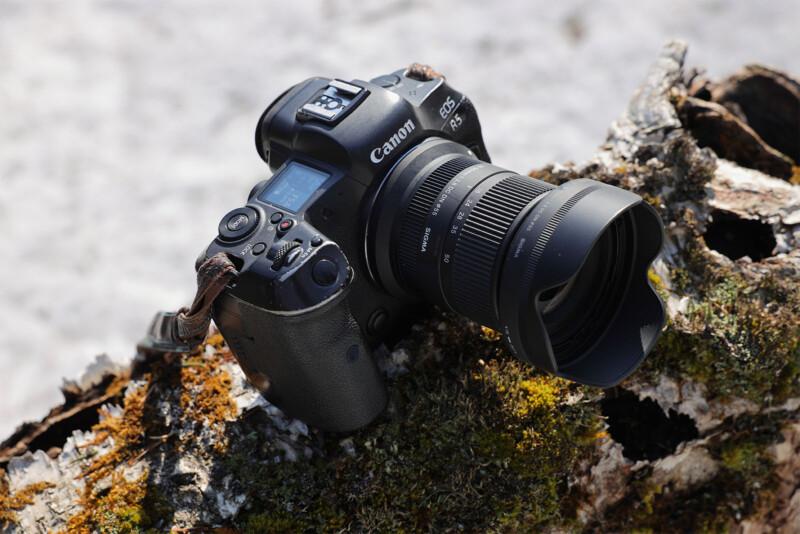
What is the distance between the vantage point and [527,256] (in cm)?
246

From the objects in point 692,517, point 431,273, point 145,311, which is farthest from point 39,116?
point 692,517

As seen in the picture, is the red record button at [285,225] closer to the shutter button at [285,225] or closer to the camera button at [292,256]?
→ the shutter button at [285,225]

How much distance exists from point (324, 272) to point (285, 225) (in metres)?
0.22

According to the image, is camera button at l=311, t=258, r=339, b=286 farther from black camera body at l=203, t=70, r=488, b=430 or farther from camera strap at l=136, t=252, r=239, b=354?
camera strap at l=136, t=252, r=239, b=354

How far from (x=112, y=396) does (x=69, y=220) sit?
3.00 m

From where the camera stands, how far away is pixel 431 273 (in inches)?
110

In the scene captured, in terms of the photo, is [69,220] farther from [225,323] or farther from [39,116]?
[225,323]

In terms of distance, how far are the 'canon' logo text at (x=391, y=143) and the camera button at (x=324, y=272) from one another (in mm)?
503

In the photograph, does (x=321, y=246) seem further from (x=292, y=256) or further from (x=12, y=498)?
(x=12, y=498)

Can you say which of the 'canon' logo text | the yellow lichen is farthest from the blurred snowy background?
the 'canon' logo text

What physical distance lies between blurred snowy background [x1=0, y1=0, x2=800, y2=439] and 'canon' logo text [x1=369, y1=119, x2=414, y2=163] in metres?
2.96

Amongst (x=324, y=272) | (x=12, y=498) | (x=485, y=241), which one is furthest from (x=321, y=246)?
(x=12, y=498)

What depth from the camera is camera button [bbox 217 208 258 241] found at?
8.71 ft

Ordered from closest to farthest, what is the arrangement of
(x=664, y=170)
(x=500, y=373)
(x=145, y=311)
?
(x=500, y=373)
(x=664, y=170)
(x=145, y=311)
